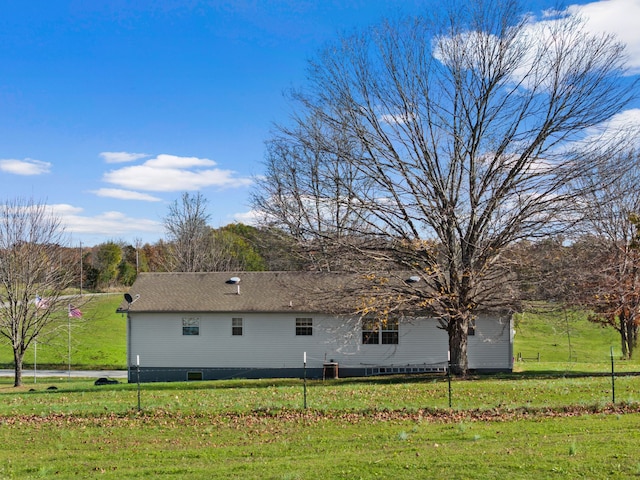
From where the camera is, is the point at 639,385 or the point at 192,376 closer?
the point at 639,385

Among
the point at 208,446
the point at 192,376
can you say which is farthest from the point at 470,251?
the point at 192,376

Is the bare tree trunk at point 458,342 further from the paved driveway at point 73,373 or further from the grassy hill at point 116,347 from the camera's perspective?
the paved driveway at point 73,373

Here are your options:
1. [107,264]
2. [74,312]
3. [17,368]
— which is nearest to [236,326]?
[74,312]

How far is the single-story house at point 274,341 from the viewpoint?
97.0ft

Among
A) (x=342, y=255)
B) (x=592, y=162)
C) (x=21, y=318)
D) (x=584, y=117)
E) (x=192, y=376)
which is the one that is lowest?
(x=192, y=376)

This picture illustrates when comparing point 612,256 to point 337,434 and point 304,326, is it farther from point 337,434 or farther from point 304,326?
point 337,434

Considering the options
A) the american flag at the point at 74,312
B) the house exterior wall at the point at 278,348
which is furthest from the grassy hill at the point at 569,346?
the american flag at the point at 74,312

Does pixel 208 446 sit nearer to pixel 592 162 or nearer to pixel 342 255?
pixel 342 255

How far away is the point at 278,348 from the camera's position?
30.1 meters

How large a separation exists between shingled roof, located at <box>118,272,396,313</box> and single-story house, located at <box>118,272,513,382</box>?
6cm

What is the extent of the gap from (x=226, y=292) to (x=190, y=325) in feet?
7.79

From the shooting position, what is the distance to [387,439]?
1175cm

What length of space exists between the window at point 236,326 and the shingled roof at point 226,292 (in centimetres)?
74

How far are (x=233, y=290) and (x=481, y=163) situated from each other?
15.0 metres
